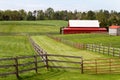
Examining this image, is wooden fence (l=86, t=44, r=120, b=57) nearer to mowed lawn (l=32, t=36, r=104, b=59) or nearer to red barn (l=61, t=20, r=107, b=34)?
mowed lawn (l=32, t=36, r=104, b=59)

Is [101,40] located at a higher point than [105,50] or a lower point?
lower

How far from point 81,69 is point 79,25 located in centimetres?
10724

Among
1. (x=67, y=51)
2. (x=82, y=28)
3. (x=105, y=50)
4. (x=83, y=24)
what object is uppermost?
(x=105, y=50)

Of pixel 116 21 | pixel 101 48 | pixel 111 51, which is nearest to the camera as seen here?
pixel 111 51

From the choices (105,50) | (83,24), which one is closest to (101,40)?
(105,50)

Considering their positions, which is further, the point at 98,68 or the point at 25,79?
the point at 98,68

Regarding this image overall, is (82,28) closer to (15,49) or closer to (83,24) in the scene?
(83,24)

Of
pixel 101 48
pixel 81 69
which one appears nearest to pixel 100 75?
pixel 81 69

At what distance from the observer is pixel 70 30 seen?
12444cm

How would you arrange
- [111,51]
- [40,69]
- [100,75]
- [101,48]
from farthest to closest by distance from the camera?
[101,48] → [111,51] → [40,69] → [100,75]

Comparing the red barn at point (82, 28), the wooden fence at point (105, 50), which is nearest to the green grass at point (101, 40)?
the wooden fence at point (105, 50)

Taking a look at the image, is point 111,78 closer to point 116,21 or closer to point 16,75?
point 16,75

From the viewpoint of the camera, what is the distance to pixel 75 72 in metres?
24.0

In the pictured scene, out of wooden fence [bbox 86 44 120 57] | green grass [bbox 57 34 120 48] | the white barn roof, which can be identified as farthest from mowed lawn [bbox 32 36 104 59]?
the white barn roof
